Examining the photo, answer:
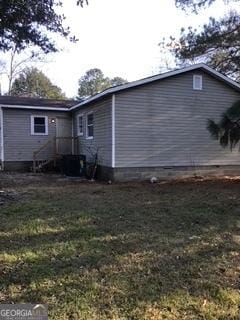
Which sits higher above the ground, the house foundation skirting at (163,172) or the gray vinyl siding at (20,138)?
the gray vinyl siding at (20,138)

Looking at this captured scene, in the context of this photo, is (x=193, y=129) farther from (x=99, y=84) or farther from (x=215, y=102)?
(x=99, y=84)

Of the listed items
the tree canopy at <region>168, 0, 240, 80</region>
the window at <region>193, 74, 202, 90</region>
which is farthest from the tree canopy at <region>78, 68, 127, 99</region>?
the window at <region>193, 74, 202, 90</region>

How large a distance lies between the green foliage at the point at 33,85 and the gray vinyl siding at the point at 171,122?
Answer: 3036 cm

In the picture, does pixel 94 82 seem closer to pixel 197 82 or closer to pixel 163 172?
pixel 197 82

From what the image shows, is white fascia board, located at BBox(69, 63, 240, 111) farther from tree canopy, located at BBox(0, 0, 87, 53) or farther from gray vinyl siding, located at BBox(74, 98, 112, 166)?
tree canopy, located at BBox(0, 0, 87, 53)

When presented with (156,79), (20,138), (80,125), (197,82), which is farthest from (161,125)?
(20,138)

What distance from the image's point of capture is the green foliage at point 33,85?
42.8 meters

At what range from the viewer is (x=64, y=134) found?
1906 centimetres

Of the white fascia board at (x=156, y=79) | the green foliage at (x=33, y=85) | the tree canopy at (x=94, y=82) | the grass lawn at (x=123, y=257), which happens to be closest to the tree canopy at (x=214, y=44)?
the white fascia board at (x=156, y=79)

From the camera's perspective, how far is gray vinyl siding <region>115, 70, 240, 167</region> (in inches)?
549

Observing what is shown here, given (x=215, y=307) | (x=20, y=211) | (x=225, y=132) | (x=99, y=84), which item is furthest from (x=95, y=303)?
(x=99, y=84)

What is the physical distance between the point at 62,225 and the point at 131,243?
1.45 m

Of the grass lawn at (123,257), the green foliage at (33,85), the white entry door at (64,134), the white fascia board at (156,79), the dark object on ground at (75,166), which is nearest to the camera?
the grass lawn at (123,257)

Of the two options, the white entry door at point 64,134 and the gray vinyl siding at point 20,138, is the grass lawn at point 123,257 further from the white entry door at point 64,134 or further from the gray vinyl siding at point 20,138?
the white entry door at point 64,134
